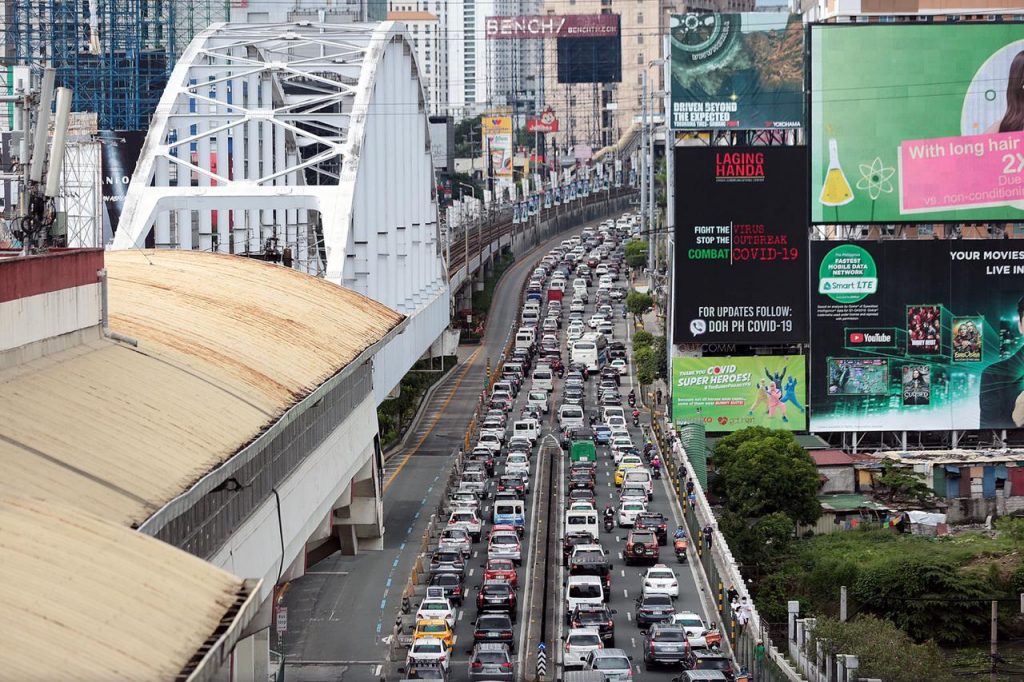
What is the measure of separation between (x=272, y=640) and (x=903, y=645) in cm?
1139

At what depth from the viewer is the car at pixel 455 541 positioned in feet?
153

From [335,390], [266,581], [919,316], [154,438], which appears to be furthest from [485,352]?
[154,438]

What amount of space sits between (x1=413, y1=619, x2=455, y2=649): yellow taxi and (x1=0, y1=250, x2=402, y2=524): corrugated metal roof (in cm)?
761

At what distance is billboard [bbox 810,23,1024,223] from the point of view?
2495 inches

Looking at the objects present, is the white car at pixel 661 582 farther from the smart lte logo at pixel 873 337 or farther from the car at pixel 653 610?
the smart lte logo at pixel 873 337

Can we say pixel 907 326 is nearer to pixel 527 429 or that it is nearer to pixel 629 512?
pixel 527 429

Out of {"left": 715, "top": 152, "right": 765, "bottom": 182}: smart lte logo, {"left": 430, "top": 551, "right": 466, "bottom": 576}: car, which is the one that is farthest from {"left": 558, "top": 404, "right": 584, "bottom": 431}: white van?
{"left": 430, "top": 551, "right": 466, "bottom": 576}: car

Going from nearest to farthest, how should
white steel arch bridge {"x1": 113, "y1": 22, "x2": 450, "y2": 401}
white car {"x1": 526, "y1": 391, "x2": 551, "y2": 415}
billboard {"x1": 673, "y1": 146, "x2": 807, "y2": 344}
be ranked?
1. white steel arch bridge {"x1": 113, "y1": 22, "x2": 450, "y2": 401}
2. billboard {"x1": 673, "y1": 146, "x2": 807, "y2": 344}
3. white car {"x1": 526, "y1": 391, "x2": 551, "y2": 415}

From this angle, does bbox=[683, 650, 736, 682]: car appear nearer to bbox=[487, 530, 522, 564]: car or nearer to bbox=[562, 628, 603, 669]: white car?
bbox=[562, 628, 603, 669]: white car

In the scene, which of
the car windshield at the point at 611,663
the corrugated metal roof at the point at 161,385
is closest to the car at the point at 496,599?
the car windshield at the point at 611,663

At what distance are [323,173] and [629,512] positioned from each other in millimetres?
15659

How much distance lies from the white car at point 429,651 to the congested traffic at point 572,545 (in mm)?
24

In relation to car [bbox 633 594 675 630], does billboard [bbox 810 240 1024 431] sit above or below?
above

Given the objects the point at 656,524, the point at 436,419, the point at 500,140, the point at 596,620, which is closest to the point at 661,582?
the point at 596,620
